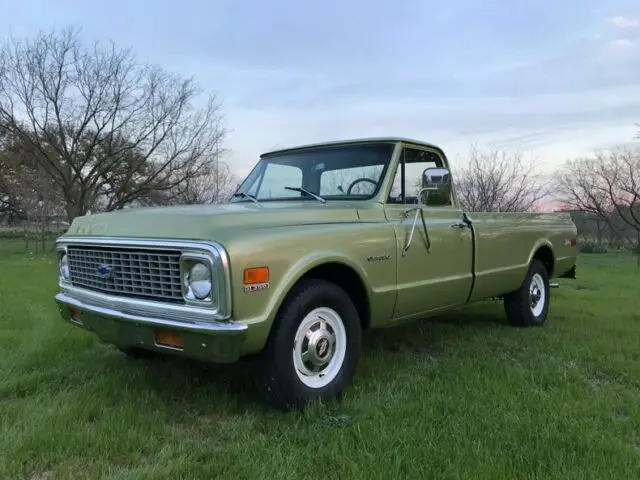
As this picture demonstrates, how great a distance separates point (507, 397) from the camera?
3.56 m

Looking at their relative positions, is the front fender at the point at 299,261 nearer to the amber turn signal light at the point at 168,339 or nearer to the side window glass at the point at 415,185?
the amber turn signal light at the point at 168,339

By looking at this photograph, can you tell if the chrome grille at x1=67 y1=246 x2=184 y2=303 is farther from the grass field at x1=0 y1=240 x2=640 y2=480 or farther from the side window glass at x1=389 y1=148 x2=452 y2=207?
the side window glass at x1=389 y1=148 x2=452 y2=207

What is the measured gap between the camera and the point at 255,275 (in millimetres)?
3033

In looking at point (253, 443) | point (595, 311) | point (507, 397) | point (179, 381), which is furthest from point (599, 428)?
point (595, 311)

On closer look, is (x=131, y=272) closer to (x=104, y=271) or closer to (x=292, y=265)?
(x=104, y=271)

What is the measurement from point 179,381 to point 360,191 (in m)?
1.98

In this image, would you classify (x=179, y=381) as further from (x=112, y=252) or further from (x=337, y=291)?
(x=337, y=291)

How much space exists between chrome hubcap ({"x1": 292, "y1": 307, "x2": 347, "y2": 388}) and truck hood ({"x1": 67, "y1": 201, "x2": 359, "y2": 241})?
63 cm

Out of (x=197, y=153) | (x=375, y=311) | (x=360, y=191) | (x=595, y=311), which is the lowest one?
(x=595, y=311)

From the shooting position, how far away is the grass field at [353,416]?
269cm

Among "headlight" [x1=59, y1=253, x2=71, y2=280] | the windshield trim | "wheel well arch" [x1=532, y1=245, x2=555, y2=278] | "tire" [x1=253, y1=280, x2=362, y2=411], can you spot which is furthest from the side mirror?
"headlight" [x1=59, y1=253, x2=71, y2=280]

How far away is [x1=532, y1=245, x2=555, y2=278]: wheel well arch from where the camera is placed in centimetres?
633

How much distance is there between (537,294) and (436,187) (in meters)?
2.66

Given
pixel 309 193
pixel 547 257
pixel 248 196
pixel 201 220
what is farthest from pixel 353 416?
pixel 547 257
